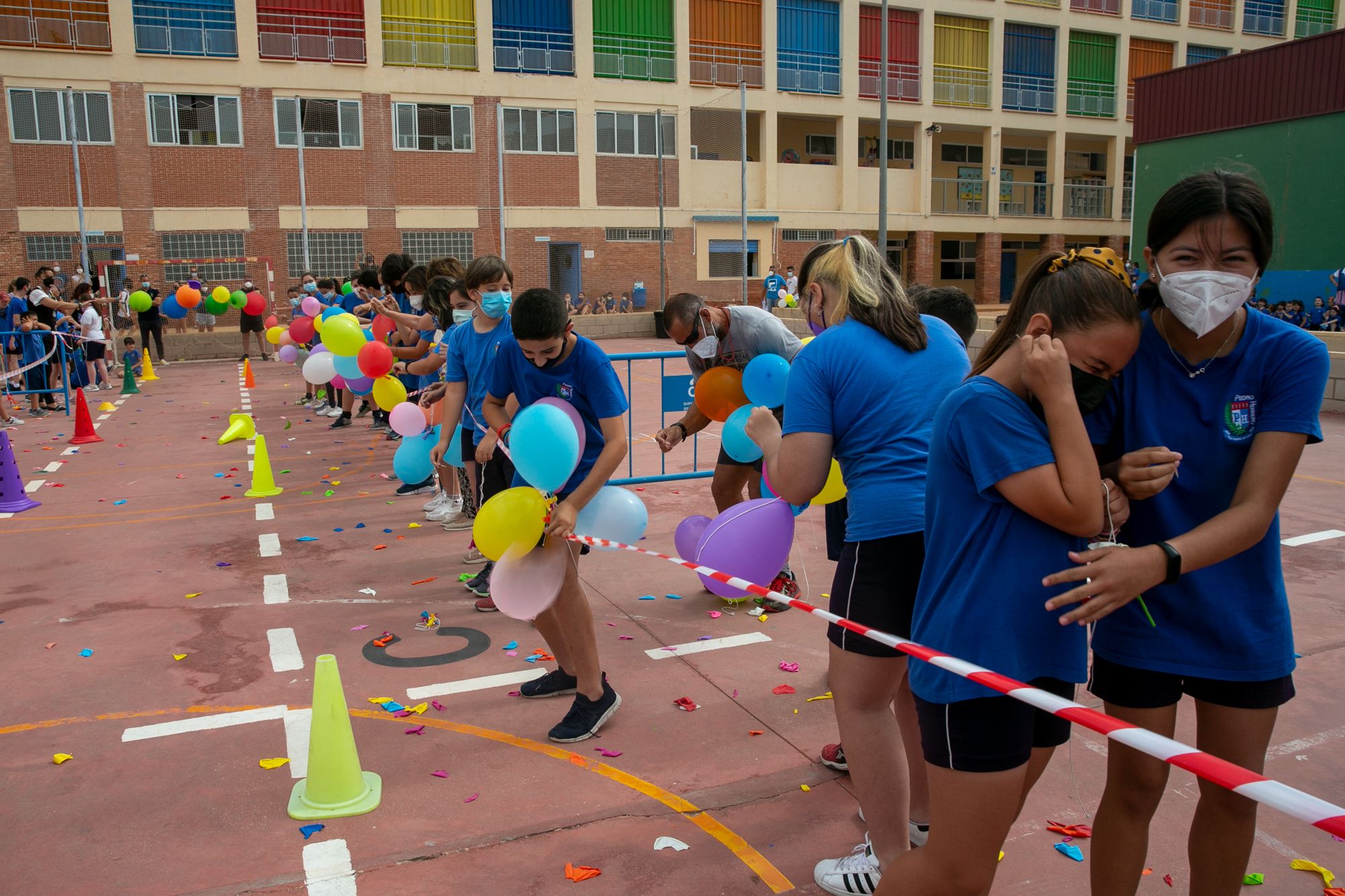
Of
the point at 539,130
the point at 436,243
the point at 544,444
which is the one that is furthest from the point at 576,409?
the point at 539,130

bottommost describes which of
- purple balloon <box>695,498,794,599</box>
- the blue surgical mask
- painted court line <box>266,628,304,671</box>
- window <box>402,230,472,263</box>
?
painted court line <box>266,628,304,671</box>

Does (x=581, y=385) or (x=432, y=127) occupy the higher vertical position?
(x=432, y=127)

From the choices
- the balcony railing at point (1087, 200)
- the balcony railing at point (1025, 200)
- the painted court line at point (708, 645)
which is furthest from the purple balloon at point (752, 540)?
the balcony railing at point (1087, 200)

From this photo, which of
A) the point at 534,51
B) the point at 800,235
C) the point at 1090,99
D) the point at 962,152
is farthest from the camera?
the point at 962,152

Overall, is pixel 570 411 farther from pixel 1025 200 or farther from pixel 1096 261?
pixel 1025 200

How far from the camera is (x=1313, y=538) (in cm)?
716

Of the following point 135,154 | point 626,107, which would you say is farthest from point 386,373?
point 626,107

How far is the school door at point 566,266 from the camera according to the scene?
122 feet

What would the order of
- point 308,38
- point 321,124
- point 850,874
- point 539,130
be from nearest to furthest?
point 850,874
point 308,38
point 321,124
point 539,130

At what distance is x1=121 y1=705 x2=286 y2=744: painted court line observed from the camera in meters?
4.33

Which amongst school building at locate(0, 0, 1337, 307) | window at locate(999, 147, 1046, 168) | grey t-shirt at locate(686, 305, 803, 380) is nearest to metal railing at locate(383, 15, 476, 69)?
school building at locate(0, 0, 1337, 307)

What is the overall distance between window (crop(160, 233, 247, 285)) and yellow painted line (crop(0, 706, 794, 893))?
100 feet

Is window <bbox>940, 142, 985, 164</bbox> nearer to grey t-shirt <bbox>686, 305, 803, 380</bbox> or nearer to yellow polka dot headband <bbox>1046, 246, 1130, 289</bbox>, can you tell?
grey t-shirt <bbox>686, 305, 803, 380</bbox>

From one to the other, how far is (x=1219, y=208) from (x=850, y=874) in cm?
216
